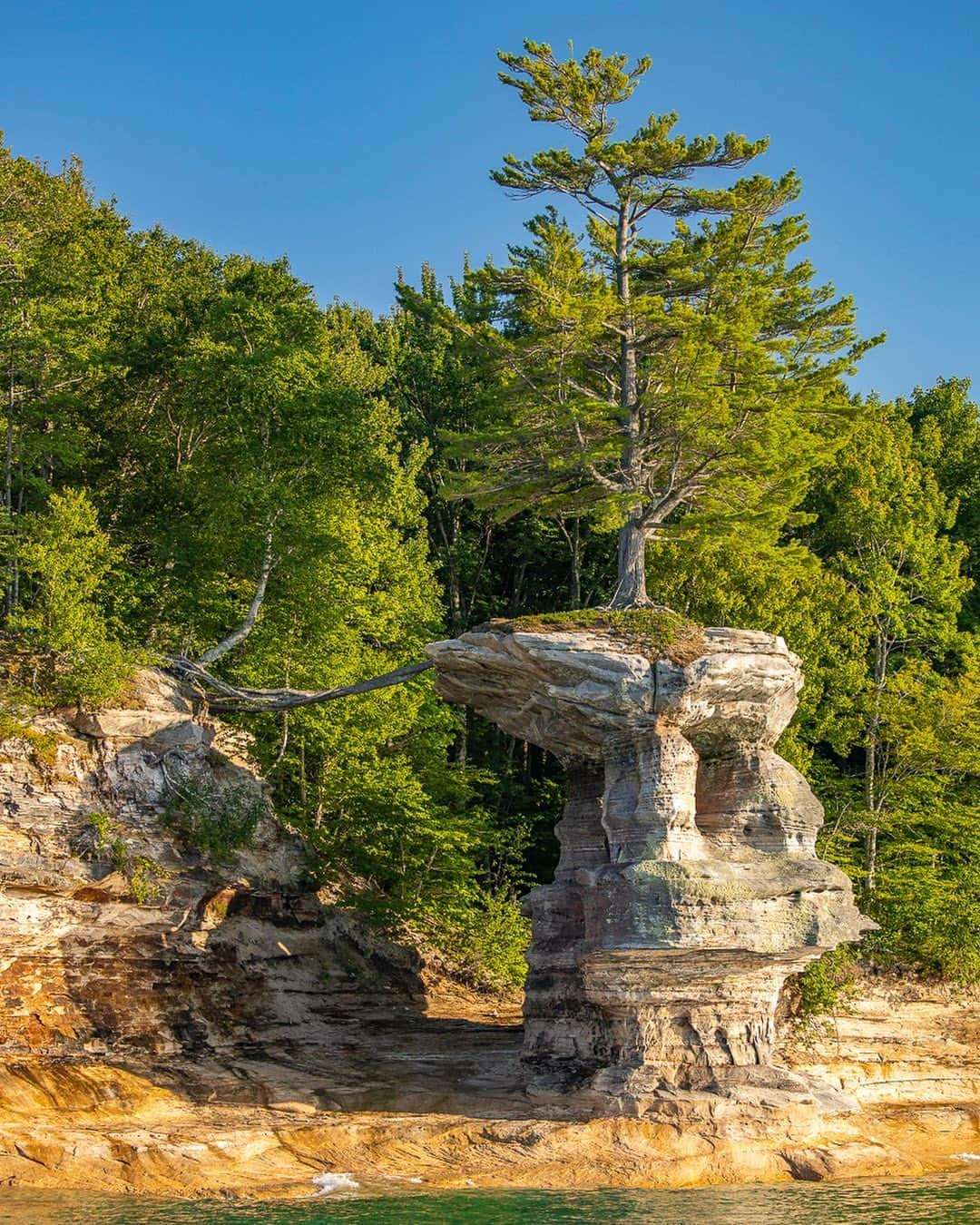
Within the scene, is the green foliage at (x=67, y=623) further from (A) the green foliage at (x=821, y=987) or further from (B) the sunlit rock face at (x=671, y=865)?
(A) the green foliage at (x=821, y=987)

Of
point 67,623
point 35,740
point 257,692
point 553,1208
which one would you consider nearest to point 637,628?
point 257,692

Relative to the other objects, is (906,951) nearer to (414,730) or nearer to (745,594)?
(745,594)

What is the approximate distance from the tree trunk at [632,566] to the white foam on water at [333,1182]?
34.5 ft

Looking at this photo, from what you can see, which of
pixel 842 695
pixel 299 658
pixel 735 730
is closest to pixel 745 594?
pixel 842 695

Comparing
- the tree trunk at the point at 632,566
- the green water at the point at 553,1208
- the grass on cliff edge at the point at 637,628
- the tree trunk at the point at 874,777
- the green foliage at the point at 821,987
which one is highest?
the tree trunk at the point at 632,566

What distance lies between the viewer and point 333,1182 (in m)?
17.8

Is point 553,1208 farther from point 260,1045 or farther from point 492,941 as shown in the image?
point 492,941

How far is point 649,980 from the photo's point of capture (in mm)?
20938

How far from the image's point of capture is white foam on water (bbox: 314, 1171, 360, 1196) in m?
17.6

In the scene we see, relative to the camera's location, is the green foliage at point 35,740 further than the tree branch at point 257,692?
No

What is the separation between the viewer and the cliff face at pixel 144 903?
21938 millimetres

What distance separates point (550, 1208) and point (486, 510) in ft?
56.7

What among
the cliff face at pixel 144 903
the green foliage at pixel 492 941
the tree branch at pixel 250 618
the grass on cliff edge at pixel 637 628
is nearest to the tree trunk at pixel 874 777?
the green foliage at pixel 492 941

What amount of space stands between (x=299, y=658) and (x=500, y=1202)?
547 inches
